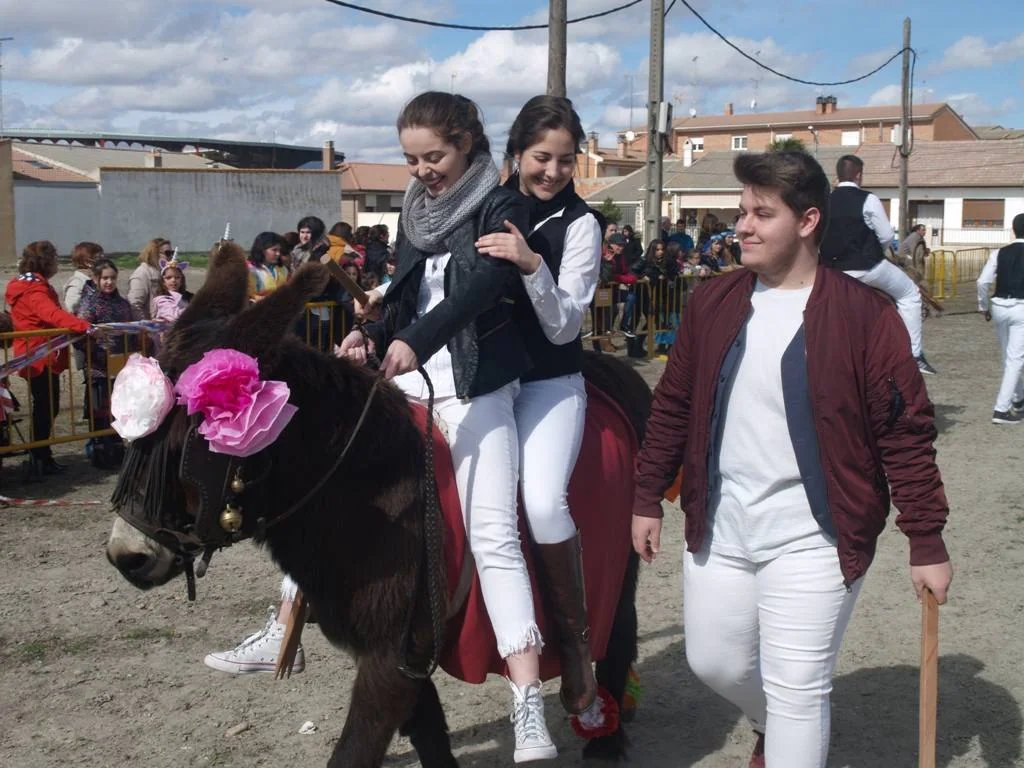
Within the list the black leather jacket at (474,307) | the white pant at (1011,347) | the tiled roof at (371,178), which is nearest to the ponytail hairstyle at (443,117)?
the black leather jacket at (474,307)

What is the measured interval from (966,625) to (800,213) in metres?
3.27

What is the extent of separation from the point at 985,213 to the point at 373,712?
194 ft

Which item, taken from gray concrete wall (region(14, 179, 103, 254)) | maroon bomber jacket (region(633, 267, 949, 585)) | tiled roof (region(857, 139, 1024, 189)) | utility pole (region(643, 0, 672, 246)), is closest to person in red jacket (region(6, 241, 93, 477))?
maroon bomber jacket (region(633, 267, 949, 585))

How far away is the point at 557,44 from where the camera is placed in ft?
37.4

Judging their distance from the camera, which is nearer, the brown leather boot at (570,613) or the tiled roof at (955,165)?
the brown leather boot at (570,613)

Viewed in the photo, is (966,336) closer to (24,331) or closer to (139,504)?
(24,331)

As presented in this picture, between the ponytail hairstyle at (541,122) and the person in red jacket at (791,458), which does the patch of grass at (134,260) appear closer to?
→ the ponytail hairstyle at (541,122)

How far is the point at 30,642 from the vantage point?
493 centimetres

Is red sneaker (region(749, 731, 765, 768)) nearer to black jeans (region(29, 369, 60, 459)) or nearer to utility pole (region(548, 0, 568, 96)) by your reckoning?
black jeans (region(29, 369, 60, 459))

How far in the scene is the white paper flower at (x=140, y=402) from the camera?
247 centimetres

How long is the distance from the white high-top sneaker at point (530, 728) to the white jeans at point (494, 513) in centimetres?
14

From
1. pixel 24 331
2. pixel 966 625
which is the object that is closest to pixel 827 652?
pixel 966 625

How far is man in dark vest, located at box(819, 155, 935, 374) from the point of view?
8375mm

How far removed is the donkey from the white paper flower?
0.07 m
